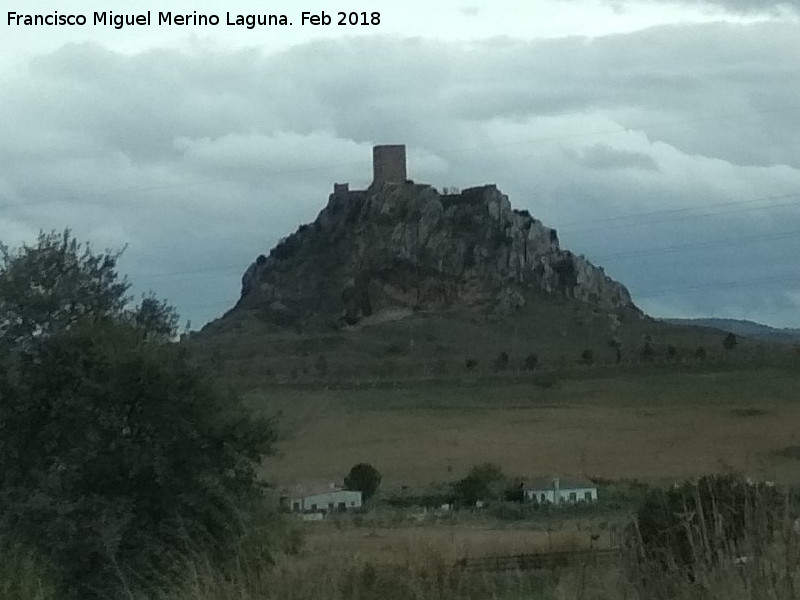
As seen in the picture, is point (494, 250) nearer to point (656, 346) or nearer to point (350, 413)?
point (656, 346)

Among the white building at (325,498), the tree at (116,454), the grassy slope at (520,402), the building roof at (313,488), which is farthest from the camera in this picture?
the grassy slope at (520,402)

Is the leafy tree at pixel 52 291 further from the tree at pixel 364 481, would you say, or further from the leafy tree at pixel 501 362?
the leafy tree at pixel 501 362

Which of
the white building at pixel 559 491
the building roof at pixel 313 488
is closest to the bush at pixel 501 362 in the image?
the white building at pixel 559 491

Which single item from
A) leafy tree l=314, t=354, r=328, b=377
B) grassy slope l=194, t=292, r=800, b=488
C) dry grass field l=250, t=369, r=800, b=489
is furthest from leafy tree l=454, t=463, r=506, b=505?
leafy tree l=314, t=354, r=328, b=377

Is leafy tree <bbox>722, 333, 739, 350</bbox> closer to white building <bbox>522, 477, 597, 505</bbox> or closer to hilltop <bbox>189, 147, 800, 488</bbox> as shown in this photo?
hilltop <bbox>189, 147, 800, 488</bbox>

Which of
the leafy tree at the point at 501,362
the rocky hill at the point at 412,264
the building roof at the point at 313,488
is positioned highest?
the rocky hill at the point at 412,264

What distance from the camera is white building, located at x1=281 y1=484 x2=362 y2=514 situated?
40.2m

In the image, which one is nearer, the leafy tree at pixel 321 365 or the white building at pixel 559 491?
the white building at pixel 559 491

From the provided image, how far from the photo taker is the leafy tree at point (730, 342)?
263ft

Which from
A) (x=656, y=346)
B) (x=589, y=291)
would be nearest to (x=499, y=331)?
(x=656, y=346)

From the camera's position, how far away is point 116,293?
96.0 feet

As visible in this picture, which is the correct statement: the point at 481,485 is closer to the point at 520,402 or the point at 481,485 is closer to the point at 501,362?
the point at 520,402

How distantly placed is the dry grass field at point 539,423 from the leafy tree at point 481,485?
4.64 ft

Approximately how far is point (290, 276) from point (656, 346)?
6146 cm
